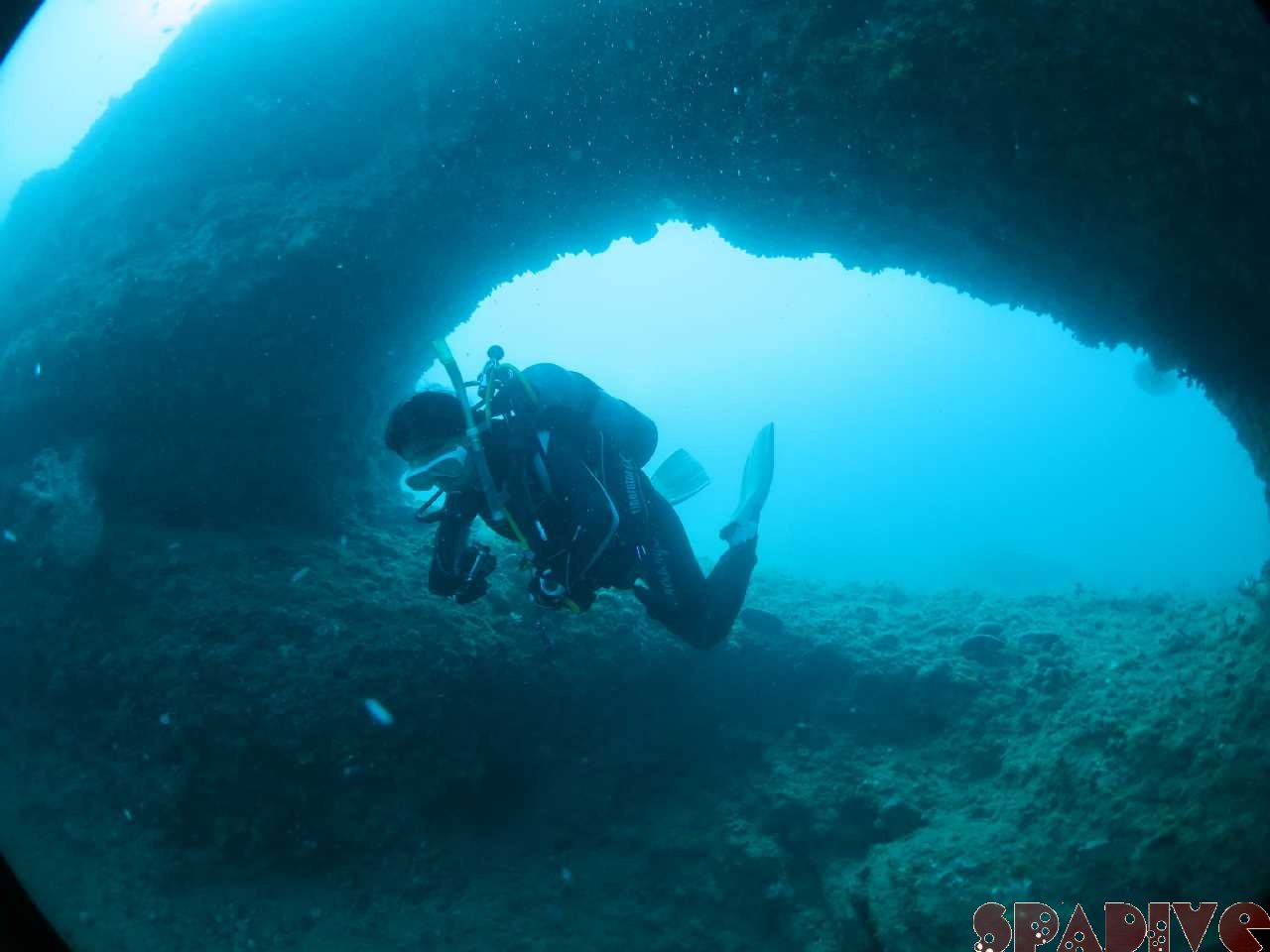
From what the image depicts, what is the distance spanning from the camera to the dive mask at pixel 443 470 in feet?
14.0

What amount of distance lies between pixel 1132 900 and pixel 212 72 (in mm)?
11736

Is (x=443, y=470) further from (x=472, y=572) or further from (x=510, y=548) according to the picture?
(x=510, y=548)

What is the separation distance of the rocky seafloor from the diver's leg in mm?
1193

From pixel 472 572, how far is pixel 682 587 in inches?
64.6

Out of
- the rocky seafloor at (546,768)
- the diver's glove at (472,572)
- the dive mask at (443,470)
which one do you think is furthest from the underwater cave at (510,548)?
the dive mask at (443,470)

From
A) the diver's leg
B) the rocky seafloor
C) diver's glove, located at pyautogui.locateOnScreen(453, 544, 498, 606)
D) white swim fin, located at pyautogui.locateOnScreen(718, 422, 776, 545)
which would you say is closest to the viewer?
the rocky seafloor

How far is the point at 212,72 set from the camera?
25.2ft

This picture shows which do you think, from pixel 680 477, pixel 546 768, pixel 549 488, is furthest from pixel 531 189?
pixel 546 768

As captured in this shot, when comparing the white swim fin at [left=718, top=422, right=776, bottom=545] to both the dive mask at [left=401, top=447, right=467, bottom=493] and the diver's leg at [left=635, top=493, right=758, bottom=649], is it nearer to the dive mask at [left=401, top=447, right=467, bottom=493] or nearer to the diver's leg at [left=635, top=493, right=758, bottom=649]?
the diver's leg at [left=635, top=493, right=758, bottom=649]

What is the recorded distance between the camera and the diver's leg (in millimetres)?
4848

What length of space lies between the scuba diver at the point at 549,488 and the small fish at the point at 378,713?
1424mm

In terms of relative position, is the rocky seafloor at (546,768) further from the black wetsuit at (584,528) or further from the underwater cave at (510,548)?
the black wetsuit at (584,528)

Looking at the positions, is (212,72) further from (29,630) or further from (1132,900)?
(1132,900)

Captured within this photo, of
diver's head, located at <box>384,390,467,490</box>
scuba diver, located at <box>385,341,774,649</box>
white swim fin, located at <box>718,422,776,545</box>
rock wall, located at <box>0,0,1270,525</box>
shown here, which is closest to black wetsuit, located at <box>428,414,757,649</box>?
scuba diver, located at <box>385,341,774,649</box>
